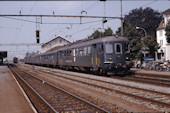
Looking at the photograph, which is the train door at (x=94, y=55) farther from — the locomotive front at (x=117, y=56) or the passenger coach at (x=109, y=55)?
the locomotive front at (x=117, y=56)

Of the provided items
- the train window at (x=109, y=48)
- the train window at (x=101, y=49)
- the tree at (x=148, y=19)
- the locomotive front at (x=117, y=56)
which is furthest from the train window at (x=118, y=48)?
the tree at (x=148, y=19)

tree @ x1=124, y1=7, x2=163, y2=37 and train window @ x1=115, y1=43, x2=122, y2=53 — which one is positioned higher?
tree @ x1=124, y1=7, x2=163, y2=37

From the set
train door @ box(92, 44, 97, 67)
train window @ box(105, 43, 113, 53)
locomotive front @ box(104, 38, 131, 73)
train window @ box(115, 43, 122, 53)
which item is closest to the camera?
locomotive front @ box(104, 38, 131, 73)

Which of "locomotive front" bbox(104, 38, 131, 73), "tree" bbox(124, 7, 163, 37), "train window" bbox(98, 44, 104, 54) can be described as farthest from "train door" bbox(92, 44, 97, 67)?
"tree" bbox(124, 7, 163, 37)

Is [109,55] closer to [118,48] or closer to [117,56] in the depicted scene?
[117,56]

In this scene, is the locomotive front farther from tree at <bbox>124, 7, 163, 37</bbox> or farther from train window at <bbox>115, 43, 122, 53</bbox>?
tree at <bbox>124, 7, 163, 37</bbox>

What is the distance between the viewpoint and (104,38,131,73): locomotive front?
53.7 feet

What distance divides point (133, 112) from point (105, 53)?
10.1m

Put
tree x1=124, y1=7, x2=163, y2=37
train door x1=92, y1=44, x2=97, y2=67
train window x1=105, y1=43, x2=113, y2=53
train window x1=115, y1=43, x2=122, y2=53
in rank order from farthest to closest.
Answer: tree x1=124, y1=7, x2=163, y2=37 → train door x1=92, y1=44, x2=97, y2=67 → train window x1=115, y1=43, x2=122, y2=53 → train window x1=105, y1=43, x2=113, y2=53

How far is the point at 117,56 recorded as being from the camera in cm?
1667

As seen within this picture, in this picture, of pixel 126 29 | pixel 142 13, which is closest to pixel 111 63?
pixel 126 29

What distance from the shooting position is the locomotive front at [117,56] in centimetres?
1638

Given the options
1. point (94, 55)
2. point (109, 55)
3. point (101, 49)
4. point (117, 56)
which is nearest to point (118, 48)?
point (117, 56)

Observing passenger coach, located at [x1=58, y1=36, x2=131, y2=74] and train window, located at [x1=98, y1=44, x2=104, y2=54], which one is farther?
train window, located at [x1=98, y1=44, x2=104, y2=54]
